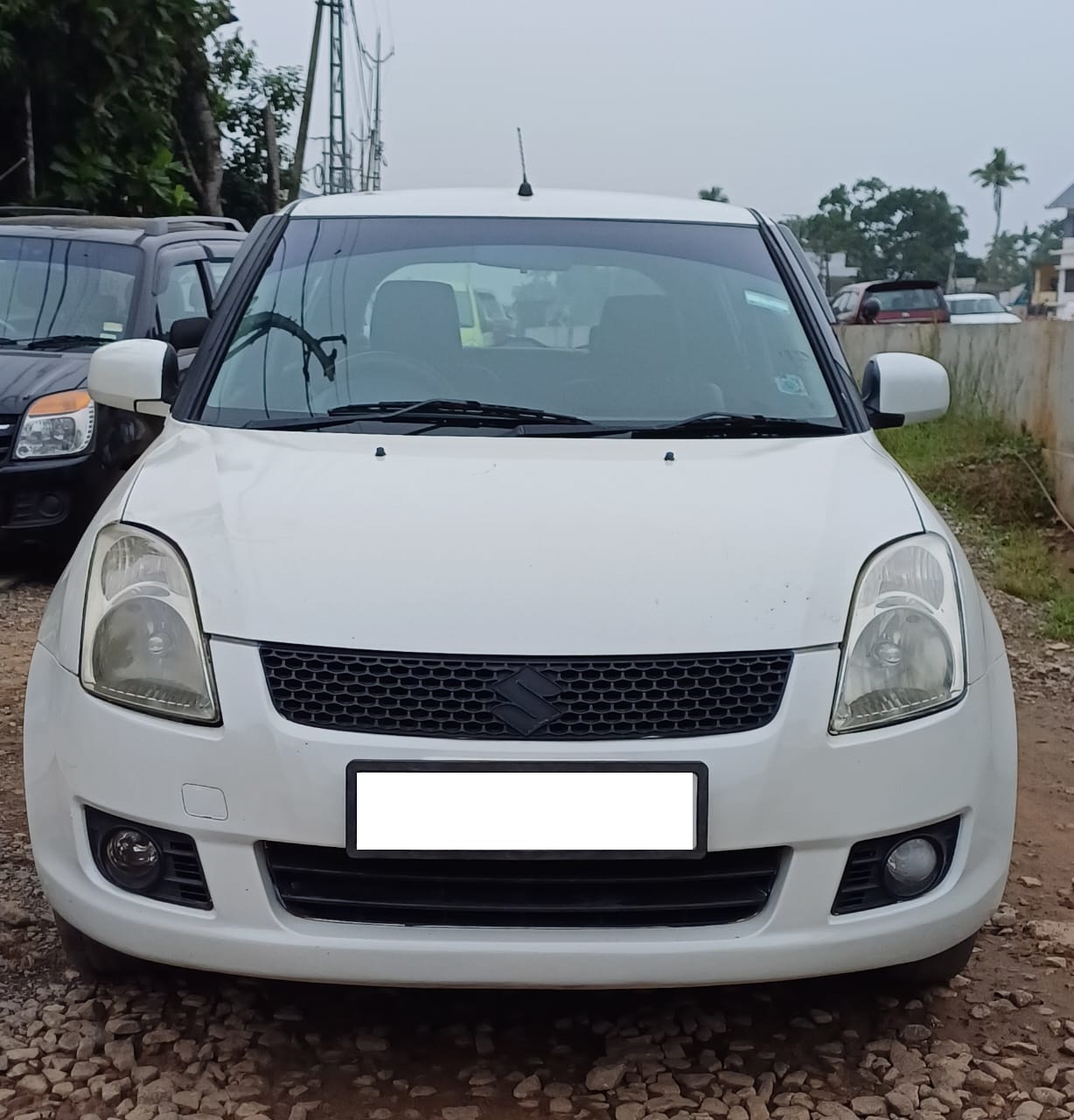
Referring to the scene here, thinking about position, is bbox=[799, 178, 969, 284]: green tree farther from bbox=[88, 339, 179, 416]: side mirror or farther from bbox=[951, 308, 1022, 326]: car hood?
bbox=[88, 339, 179, 416]: side mirror

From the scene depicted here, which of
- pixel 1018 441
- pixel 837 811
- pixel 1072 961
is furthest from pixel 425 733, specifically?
pixel 1018 441

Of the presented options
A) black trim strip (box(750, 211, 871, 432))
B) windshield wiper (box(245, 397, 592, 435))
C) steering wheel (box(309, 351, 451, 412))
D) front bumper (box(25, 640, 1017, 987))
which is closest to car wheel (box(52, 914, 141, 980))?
front bumper (box(25, 640, 1017, 987))

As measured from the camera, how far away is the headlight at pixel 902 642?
2.16 meters

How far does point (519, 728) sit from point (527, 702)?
0.04 m

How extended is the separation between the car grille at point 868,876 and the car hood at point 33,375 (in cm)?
Result: 438

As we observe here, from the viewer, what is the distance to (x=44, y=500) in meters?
5.61

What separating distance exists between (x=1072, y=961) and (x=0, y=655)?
360 centimetres

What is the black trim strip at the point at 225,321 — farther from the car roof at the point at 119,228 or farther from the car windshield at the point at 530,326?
the car roof at the point at 119,228

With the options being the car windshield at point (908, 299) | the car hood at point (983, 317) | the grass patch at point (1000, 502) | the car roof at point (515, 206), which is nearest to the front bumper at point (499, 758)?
the car roof at point (515, 206)

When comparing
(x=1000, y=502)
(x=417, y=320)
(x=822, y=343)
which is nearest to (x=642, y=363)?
(x=822, y=343)

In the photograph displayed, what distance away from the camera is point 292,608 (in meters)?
2.12

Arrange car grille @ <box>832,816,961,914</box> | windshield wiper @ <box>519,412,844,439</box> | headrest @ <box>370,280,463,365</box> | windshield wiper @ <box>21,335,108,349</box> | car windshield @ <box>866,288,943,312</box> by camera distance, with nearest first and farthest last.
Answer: car grille @ <box>832,816,961,914</box>
windshield wiper @ <box>519,412,844,439</box>
headrest @ <box>370,280,463,365</box>
windshield wiper @ <box>21,335,108,349</box>
car windshield @ <box>866,288,943,312</box>

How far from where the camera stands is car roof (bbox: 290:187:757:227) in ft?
11.2

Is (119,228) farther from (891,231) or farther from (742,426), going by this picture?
(891,231)
